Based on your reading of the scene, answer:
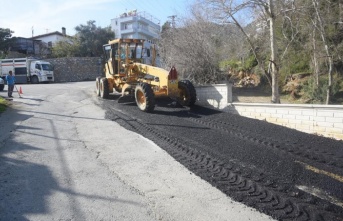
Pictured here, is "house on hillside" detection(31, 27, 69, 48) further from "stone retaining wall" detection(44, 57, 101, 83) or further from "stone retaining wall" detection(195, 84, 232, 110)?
"stone retaining wall" detection(195, 84, 232, 110)

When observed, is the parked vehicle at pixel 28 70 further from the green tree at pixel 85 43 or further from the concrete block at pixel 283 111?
the concrete block at pixel 283 111

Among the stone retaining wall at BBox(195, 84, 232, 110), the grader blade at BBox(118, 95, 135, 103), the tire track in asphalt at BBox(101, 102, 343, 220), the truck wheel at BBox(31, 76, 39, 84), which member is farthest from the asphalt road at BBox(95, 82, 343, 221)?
the truck wheel at BBox(31, 76, 39, 84)

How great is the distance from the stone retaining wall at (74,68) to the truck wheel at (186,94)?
26.2 metres

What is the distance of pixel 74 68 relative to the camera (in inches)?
1476

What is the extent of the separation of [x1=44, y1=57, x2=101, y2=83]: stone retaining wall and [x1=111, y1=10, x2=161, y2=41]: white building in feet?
73.8

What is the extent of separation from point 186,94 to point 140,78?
222 centimetres

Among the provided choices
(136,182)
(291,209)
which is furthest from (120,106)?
(291,209)

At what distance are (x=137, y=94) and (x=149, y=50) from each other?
3.04 m

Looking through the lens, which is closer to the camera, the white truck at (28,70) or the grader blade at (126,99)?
the grader blade at (126,99)

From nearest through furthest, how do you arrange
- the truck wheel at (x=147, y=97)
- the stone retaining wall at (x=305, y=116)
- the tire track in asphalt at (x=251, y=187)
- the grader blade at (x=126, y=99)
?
the tire track in asphalt at (x=251, y=187) < the stone retaining wall at (x=305, y=116) < the truck wheel at (x=147, y=97) < the grader blade at (x=126, y=99)

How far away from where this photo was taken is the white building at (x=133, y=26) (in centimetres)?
5992

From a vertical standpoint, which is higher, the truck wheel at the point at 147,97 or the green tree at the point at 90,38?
the green tree at the point at 90,38

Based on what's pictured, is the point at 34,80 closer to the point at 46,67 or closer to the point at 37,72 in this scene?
the point at 37,72

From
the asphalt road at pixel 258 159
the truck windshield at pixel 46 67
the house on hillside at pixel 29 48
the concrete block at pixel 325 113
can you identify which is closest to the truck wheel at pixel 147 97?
the asphalt road at pixel 258 159
